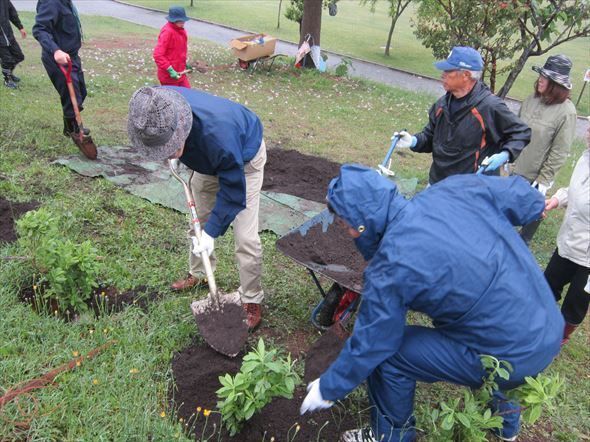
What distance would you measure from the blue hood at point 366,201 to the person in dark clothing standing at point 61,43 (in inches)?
150

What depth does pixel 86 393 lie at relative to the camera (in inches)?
91.3

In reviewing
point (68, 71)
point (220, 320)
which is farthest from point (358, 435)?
point (68, 71)

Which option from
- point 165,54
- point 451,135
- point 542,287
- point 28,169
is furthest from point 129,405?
point 165,54

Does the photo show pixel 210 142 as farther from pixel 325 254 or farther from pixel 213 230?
pixel 325 254

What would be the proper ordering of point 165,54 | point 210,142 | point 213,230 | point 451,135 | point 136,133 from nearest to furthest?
1. point 136,133
2. point 210,142
3. point 213,230
4. point 451,135
5. point 165,54

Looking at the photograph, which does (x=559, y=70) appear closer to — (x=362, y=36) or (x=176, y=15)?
(x=176, y=15)

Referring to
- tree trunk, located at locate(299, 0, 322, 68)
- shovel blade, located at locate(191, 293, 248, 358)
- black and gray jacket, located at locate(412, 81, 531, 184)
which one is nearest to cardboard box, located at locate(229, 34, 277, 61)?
tree trunk, located at locate(299, 0, 322, 68)

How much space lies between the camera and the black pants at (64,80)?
15.9ft

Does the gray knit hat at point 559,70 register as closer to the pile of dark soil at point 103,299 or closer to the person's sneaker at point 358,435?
the person's sneaker at point 358,435

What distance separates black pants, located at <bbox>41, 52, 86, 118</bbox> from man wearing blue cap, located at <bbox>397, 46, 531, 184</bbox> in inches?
148

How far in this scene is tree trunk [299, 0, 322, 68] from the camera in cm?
1056

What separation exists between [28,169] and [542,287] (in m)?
4.44

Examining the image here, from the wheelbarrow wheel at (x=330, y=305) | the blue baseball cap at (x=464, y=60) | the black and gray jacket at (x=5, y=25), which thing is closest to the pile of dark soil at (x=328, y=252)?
the wheelbarrow wheel at (x=330, y=305)

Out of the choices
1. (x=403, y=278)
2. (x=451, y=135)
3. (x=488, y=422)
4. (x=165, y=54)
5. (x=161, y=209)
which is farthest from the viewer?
(x=165, y=54)
